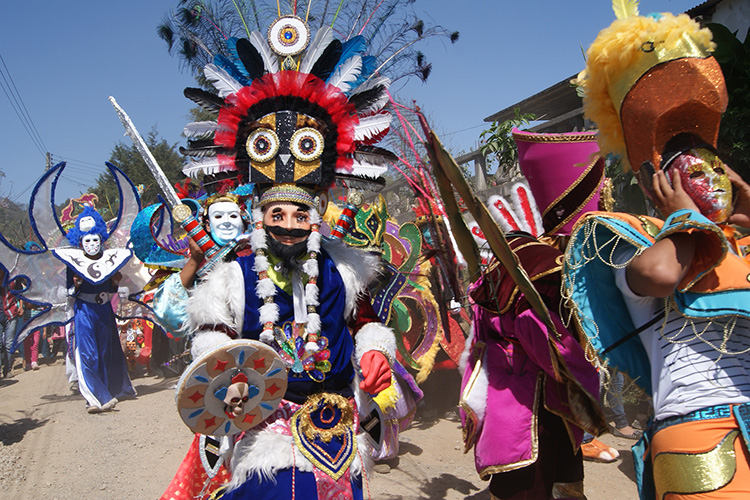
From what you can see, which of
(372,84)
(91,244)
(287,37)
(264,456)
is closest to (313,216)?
(372,84)

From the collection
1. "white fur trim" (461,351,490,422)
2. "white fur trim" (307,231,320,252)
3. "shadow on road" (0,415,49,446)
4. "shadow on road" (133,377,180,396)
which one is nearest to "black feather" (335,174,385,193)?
"white fur trim" (307,231,320,252)

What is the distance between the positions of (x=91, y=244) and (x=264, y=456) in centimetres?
665

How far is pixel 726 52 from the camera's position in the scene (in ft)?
10.8

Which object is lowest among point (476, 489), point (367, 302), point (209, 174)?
point (476, 489)

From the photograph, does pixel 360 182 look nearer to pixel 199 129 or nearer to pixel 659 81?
pixel 199 129

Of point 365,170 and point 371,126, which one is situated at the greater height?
point 371,126

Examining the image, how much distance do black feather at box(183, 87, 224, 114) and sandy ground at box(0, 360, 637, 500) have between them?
2.39m

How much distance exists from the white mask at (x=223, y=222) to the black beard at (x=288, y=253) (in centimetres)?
89

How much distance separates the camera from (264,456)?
2365 millimetres

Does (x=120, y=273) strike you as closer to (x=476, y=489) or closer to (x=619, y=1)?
(x=476, y=489)

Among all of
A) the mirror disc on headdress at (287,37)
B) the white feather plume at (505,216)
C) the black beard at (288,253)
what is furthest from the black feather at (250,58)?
the white feather plume at (505,216)

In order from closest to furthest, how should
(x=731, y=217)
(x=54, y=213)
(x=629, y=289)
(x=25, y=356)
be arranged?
(x=629, y=289) < (x=731, y=217) < (x=54, y=213) < (x=25, y=356)

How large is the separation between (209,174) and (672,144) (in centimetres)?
224

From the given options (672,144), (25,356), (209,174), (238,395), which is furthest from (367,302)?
(25,356)
